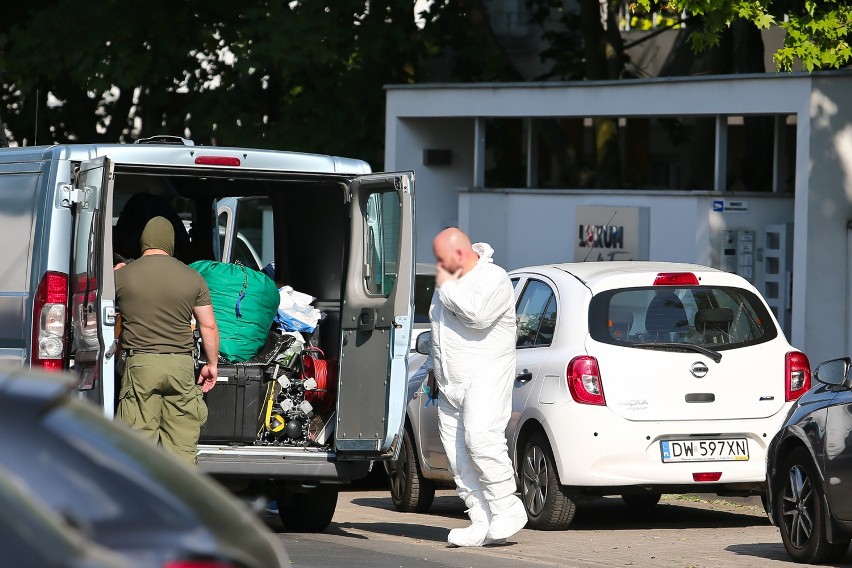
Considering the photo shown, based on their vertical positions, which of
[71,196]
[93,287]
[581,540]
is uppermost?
[71,196]

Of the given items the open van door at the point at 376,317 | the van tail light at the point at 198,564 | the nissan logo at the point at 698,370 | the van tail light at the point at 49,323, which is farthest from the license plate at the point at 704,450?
the van tail light at the point at 198,564

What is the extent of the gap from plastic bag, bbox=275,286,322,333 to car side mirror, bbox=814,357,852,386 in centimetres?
335

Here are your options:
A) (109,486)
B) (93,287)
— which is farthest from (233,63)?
(109,486)

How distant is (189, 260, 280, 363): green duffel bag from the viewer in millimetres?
10164

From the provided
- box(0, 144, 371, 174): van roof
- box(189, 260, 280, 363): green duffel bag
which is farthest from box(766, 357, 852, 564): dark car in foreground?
box(189, 260, 280, 363): green duffel bag

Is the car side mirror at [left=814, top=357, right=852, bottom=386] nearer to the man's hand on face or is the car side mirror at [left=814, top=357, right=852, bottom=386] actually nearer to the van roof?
the man's hand on face

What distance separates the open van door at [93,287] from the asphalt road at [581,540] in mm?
1407

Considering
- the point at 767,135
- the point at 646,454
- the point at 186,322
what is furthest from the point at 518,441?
the point at 767,135

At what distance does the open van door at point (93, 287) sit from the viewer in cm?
870

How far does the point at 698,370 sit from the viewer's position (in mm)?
10062

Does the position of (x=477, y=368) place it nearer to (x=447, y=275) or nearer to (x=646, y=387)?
(x=447, y=275)

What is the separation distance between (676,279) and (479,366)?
1.74m

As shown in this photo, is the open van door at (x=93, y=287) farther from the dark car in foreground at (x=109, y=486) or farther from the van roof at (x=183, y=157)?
the dark car in foreground at (x=109, y=486)

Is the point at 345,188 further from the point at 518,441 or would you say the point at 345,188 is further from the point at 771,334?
the point at 771,334
